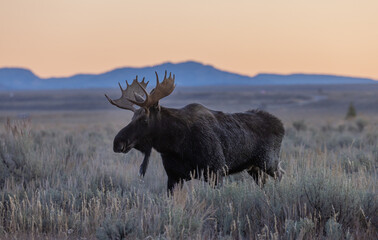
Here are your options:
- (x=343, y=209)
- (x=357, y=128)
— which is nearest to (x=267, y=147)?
(x=343, y=209)

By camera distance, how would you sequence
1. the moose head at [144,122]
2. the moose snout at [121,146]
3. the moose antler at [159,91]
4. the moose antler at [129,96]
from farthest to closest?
1. the moose antler at [129,96]
2. the moose antler at [159,91]
3. the moose head at [144,122]
4. the moose snout at [121,146]

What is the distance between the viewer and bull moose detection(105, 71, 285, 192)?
6445mm

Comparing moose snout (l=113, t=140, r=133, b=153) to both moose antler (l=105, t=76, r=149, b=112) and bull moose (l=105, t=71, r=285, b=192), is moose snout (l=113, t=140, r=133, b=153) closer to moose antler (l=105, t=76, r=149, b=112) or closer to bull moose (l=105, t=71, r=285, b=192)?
bull moose (l=105, t=71, r=285, b=192)

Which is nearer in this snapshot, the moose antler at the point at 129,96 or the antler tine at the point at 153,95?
the antler tine at the point at 153,95

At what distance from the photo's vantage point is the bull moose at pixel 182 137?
645 centimetres

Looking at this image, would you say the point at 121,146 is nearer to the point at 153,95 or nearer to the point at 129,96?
the point at 153,95

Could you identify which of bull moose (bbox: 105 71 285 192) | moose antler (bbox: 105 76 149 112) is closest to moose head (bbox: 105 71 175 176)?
bull moose (bbox: 105 71 285 192)

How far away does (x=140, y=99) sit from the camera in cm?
675

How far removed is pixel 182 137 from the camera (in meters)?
6.55

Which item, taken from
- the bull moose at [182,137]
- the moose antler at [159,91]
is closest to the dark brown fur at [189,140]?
the bull moose at [182,137]

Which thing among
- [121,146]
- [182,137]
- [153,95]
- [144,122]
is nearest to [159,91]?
[153,95]

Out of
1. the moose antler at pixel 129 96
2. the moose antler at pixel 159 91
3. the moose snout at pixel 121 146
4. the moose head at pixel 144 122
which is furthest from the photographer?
the moose antler at pixel 129 96

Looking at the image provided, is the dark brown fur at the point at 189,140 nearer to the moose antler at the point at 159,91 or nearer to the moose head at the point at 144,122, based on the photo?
the moose head at the point at 144,122

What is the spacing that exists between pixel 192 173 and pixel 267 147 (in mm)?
1388
